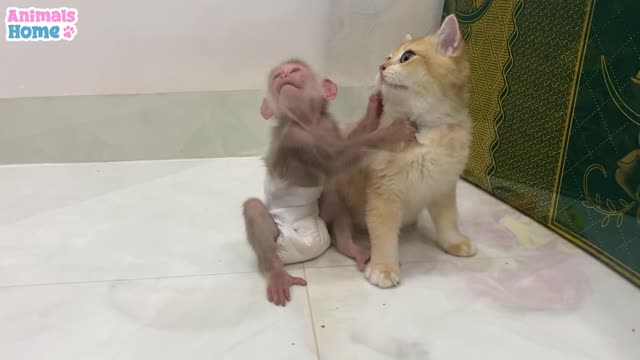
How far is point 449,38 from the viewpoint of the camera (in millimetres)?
1181

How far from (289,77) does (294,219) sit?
0.31 metres

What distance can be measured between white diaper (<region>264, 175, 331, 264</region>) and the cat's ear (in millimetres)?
406

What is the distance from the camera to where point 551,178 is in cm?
148

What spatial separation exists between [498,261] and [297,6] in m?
1.23

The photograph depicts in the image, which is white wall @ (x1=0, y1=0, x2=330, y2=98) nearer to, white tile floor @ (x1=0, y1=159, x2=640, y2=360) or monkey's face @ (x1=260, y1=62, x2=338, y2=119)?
white tile floor @ (x1=0, y1=159, x2=640, y2=360)

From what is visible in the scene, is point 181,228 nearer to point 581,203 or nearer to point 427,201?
point 427,201

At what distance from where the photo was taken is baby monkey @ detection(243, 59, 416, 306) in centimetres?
115

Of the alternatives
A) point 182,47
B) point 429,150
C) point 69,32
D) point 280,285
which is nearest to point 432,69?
→ point 429,150

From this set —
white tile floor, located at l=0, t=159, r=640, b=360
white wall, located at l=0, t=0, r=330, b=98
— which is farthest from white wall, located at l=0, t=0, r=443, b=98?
white tile floor, located at l=0, t=159, r=640, b=360

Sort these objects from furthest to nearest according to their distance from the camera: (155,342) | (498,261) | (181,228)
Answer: (181,228) < (498,261) < (155,342)

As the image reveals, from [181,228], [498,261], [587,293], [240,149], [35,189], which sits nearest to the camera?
[587,293]

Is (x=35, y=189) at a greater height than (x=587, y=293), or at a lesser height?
lesser

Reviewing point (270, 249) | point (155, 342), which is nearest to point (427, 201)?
point (270, 249)

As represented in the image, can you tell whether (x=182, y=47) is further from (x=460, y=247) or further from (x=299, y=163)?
(x=460, y=247)
